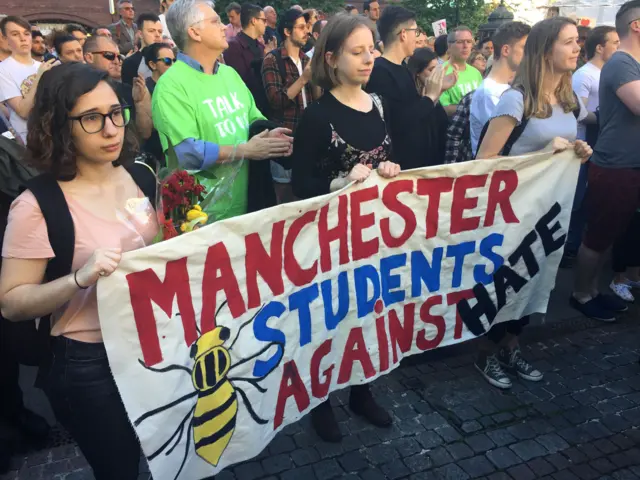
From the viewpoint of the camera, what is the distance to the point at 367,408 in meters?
3.29

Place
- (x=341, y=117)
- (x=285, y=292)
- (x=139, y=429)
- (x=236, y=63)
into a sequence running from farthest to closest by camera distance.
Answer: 1. (x=236, y=63)
2. (x=341, y=117)
3. (x=285, y=292)
4. (x=139, y=429)

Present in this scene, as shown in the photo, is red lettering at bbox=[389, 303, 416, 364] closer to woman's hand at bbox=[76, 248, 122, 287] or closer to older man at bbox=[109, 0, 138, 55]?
Result: woman's hand at bbox=[76, 248, 122, 287]

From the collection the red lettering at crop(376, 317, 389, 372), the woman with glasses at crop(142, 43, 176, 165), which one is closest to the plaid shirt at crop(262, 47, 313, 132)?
the woman with glasses at crop(142, 43, 176, 165)

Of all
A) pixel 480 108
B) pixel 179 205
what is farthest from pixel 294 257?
pixel 480 108

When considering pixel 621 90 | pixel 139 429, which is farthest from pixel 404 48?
pixel 139 429

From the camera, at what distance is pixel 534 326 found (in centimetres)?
435

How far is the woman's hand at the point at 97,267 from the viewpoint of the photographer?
1824 millimetres

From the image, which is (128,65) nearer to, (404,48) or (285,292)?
(404,48)

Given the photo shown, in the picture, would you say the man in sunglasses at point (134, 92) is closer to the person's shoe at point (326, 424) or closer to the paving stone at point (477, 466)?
the person's shoe at point (326, 424)

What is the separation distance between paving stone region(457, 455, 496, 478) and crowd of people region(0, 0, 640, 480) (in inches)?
18.8

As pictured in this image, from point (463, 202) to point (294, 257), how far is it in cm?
106

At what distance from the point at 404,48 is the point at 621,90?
60.8 inches

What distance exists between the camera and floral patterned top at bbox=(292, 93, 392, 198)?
2863 mm

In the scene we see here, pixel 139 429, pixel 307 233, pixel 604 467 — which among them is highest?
pixel 307 233
